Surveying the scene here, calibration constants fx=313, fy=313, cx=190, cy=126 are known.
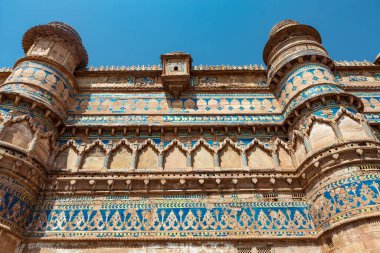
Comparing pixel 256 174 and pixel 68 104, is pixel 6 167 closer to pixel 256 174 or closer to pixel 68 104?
pixel 68 104

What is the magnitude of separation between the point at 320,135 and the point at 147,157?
Answer: 12.3 feet

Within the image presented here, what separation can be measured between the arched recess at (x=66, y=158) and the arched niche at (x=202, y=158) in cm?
266

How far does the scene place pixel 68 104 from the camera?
26.4ft

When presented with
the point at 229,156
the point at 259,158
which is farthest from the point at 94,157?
the point at 259,158

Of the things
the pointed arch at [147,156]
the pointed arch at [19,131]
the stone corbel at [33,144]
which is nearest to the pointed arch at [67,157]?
the stone corbel at [33,144]

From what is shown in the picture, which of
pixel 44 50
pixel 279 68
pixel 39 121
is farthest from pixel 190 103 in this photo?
pixel 44 50

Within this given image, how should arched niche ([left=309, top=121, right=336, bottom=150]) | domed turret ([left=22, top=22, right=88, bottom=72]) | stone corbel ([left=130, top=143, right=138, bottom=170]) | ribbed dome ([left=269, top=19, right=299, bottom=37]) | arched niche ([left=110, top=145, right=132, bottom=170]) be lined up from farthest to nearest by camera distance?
1. ribbed dome ([left=269, top=19, right=299, bottom=37])
2. domed turret ([left=22, top=22, right=88, bottom=72])
3. arched niche ([left=110, top=145, right=132, bottom=170])
4. stone corbel ([left=130, top=143, right=138, bottom=170])
5. arched niche ([left=309, top=121, right=336, bottom=150])

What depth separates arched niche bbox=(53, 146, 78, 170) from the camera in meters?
6.88

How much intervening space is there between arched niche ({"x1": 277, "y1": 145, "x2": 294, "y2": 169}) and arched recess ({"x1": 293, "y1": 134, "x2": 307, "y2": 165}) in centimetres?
19

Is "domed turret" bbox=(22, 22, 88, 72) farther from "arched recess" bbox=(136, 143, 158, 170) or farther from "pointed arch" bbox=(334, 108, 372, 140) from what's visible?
"pointed arch" bbox=(334, 108, 372, 140)

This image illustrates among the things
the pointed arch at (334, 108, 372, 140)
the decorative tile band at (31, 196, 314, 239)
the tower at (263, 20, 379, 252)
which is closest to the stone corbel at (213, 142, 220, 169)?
the decorative tile band at (31, 196, 314, 239)

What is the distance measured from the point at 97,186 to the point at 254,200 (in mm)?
3219

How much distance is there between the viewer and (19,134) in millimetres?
6469

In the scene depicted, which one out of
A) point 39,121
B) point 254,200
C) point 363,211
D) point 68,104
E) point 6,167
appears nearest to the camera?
point 363,211
